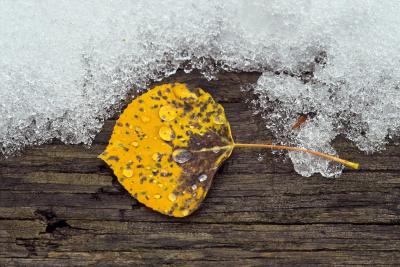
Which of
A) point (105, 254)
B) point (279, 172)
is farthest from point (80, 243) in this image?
point (279, 172)

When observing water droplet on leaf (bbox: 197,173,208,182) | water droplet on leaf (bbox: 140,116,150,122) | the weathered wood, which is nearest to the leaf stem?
the weathered wood

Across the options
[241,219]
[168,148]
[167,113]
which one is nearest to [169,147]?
[168,148]

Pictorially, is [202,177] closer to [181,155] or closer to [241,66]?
[181,155]

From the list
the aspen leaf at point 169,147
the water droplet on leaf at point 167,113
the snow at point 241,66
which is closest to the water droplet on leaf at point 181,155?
the aspen leaf at point 169,147

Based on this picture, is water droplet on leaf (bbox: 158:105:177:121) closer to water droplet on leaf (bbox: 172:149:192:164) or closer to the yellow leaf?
the yellow leaf

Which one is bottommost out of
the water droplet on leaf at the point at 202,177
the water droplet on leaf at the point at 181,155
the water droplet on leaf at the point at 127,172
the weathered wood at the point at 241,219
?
the weathered wood at the point at 241,219

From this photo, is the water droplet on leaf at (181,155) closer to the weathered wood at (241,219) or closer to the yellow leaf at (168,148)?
the yellow leaf at (168,148)
